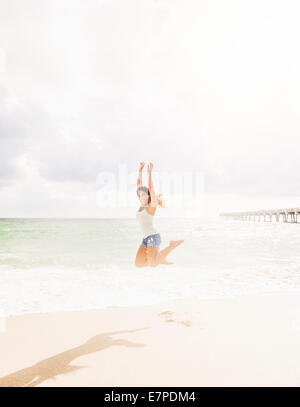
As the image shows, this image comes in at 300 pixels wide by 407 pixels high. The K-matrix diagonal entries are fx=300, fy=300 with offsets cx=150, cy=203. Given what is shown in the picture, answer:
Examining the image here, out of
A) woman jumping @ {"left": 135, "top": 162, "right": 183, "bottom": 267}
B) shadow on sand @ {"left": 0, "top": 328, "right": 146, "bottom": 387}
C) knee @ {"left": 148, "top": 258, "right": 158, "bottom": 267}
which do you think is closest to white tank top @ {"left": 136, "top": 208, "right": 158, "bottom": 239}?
woman jumping @ {"left": 135, "top": 162, "right": 183, "bottom": 267}

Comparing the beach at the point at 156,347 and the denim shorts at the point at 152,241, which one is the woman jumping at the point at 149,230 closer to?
the denim shorts at the point at 152,241

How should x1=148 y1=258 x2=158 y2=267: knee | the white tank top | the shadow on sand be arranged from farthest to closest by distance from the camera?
the white tank top, x1=148 y1=258 x2=158 y2=267: knee, the shadow on sand

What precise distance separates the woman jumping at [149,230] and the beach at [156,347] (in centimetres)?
157

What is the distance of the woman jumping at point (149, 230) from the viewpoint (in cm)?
448

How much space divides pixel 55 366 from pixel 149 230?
250cm

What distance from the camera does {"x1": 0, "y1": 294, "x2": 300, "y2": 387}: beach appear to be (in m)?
4.23

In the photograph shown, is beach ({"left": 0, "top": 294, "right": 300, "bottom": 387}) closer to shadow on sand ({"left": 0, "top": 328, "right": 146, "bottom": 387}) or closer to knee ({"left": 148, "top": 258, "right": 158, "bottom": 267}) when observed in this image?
shadow on sand ({"left": 0, "top": 328, "right": 146, "bottom": 387})

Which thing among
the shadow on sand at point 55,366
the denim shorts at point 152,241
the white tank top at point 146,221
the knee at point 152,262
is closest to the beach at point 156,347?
the shadow on sand at point 55,366

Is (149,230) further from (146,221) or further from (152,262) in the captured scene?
(152,262)

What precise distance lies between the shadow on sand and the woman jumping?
68.6 inches

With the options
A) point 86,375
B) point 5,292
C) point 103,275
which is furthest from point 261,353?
point 103,275

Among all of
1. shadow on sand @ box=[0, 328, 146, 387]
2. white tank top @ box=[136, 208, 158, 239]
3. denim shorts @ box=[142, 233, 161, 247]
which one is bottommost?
shadow on sand @ box=[0, 328, 146, 387]

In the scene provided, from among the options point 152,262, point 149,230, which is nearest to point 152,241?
point 149,230
